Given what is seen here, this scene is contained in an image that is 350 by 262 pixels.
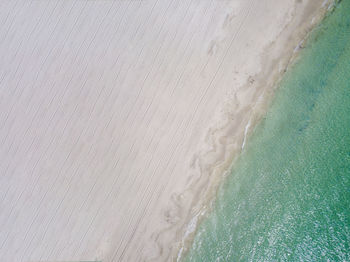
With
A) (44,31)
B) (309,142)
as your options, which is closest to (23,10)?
(44,31)

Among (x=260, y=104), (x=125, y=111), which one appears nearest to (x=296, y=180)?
(x=260, y=104)

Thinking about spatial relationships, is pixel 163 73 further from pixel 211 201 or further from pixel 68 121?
pixel 211 201

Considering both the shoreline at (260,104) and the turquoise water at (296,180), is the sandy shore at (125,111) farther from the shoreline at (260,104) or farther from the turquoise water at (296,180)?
the turquoise water at (296,180)

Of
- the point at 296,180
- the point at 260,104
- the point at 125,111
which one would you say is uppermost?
the point at 260,104

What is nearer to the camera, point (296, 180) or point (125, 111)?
point (296, 180)

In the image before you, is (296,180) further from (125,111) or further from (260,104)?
(125,111)

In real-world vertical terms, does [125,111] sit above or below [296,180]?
below
